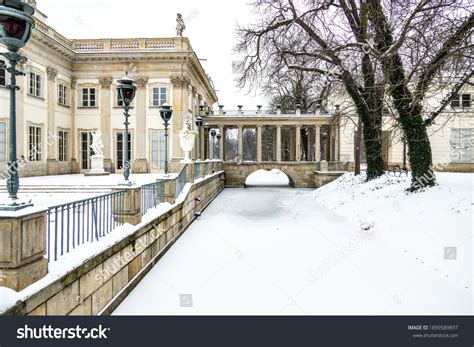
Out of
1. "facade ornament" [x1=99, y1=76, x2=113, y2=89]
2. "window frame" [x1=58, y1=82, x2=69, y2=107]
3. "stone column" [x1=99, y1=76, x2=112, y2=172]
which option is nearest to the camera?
"window frame" [x1=58, y1=82, x2=69, y2=107]

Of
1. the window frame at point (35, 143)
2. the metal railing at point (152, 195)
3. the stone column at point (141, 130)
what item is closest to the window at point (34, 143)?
the window frame at point (35, 143)

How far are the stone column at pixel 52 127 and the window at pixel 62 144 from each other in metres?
0.98

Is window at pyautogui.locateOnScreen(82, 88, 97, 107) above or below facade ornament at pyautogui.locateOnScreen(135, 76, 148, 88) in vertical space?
below

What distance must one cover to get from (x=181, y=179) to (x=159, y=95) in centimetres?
1586

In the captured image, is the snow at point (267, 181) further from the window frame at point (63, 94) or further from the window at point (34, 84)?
the window at point (34, 84)

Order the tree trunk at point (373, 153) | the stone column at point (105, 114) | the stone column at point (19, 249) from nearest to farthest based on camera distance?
1. the stone column at point (19, 249)
2. the tree trunk at point (373, 153)
3. the stone column at point (105, 114)

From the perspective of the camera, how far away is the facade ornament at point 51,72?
22875 mm

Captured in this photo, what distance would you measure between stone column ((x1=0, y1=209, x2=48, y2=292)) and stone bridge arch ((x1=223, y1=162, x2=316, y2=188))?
90.3 feet

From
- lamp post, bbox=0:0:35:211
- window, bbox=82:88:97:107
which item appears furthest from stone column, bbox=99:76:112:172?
lamp post, bbox=0:0:35:211

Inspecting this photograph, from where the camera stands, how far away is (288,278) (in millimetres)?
7242

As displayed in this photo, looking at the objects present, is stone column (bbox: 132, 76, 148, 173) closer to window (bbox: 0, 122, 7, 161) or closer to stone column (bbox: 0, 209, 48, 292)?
window (bbox: 0, 122, 7, 161)

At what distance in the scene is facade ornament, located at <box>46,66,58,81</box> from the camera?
2288 cm

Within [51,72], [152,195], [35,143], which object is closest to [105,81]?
[51,72]

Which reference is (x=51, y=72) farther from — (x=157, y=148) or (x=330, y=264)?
(x=330, y=264)
